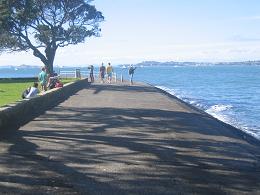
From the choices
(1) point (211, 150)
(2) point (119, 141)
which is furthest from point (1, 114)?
(1) point (211, 150)

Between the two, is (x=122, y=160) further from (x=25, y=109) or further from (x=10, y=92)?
(x=10, y=92)

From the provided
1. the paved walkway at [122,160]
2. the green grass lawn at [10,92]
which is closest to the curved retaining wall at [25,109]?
the paved walkway at [122,160]

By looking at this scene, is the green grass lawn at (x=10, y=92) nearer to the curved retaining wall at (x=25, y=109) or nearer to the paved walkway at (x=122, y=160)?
the curved retaining wall at (x=25, y=109)

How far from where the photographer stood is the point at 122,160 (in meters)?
9.45

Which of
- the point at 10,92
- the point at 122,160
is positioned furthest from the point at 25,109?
the point at 10,92

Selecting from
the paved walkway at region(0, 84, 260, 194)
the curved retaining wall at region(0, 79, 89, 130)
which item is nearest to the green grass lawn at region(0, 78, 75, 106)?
the curved retaining wall at region(0, 79, 89, 130)

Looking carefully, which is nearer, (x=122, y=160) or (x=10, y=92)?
(x=122, y=160)

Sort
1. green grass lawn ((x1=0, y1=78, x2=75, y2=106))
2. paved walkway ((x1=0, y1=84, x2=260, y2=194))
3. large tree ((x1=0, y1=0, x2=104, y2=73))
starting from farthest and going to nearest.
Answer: large tree ((x1=0, y1=0, x2=104, y2=73)) → green grass lawn ((x1=0, y1=78, x2=75, y2=106)) → paved walkway ((x1=0, y1=84, x2=260, y2=194))

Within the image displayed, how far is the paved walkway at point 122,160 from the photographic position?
301 inches

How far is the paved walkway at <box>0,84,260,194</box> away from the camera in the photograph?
7.64 metres

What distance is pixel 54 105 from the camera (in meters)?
20.8

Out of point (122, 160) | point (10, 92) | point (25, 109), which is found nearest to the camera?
point (122, 160)

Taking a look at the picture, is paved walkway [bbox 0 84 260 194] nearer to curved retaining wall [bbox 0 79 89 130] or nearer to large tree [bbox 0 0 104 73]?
curved retaining wall [bbox 0 79 89 130]

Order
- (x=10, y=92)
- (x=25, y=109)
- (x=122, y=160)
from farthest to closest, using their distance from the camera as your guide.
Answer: (x=10, y=92), (x=25, y=109), (x=122, y=160)
